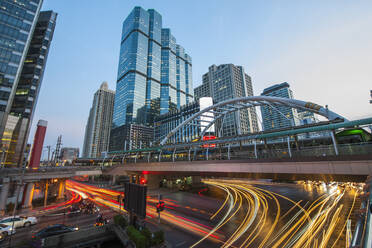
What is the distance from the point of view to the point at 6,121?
48844 mm

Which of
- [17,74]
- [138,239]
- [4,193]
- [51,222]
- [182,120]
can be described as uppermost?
[182,120]

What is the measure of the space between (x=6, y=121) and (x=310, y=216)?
248ft

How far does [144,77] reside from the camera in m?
157

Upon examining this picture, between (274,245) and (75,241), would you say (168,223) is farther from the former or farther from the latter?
(274,245)

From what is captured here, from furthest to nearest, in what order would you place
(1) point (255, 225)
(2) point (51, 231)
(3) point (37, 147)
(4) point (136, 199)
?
(3) point (37, 147)
(1) point (255, 225)
(4) point (136, 199)
(2) point (51, 231)

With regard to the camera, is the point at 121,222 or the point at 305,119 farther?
the point at 305,119

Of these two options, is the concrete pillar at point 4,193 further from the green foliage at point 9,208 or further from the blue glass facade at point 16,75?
the blue glass facade at point 16,75

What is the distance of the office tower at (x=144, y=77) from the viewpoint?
474ft

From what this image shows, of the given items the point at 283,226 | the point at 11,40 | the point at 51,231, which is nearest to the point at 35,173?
the point at 51,231

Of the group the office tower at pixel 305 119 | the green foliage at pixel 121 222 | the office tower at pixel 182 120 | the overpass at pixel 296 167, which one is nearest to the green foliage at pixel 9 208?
the green foliage at pixel 121 222

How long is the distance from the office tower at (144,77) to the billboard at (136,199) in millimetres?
123633

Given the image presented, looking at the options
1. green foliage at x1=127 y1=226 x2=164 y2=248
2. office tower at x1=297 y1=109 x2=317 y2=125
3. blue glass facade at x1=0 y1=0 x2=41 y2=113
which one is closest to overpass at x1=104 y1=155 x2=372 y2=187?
green foliage at x1=127 y1=226 x2=164 y2=248

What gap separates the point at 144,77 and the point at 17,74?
109 m

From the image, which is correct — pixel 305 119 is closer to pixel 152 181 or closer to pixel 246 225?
pixel 152 181
